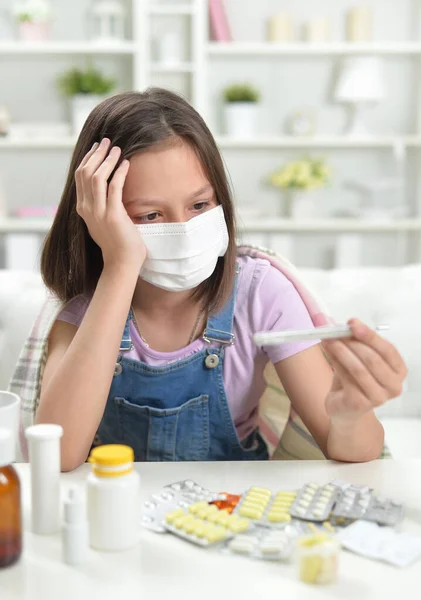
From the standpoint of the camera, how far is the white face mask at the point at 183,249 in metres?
1.18

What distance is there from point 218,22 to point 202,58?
0.69 ft

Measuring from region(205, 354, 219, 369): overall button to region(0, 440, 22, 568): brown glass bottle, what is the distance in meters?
0.55

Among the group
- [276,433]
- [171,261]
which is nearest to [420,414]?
[276,433]

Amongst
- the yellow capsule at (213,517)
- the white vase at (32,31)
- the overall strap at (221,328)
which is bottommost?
the yellow capsule at (213,517)

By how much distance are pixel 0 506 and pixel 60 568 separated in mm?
84

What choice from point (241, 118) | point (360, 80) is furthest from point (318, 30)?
point (241, 118)

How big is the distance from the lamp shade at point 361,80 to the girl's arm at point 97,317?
2.85m

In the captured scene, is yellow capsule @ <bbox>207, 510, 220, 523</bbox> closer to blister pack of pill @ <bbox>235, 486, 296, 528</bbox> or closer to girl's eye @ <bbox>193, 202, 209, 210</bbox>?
blister pack of pill @ <bbox>235, 486, 296, 528</bbox>

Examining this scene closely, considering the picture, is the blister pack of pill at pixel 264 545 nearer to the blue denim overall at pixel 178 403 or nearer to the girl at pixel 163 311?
the girl at pixel 163 311

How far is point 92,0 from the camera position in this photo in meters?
3.97

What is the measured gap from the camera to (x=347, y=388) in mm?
963

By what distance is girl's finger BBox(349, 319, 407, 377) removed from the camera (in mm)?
884

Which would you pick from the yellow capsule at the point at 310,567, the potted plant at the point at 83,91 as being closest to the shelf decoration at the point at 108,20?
the potted plant at the point at 83,91

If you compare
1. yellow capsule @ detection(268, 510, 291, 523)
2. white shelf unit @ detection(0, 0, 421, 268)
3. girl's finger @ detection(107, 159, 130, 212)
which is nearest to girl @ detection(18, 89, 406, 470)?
girl's finger @ detection(107, 159, 130, 212)
